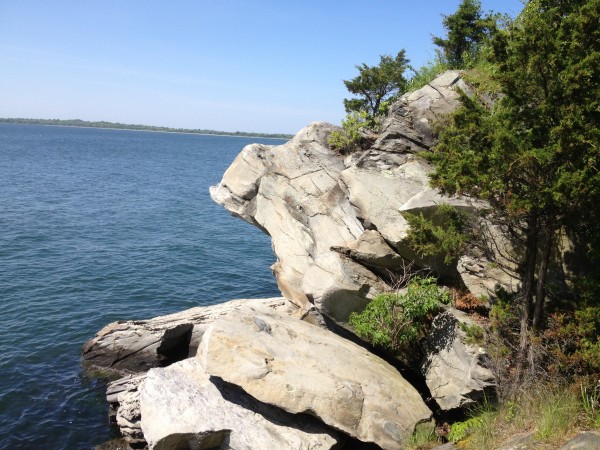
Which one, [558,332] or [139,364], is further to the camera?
[139,364]

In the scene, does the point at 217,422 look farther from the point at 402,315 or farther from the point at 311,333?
the point at 402,315

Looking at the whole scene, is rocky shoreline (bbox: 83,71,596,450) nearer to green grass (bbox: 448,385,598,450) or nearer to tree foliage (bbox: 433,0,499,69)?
green grass (bbox: 448,385,598,450)

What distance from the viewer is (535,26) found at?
1109cm

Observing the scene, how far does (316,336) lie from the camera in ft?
53.2

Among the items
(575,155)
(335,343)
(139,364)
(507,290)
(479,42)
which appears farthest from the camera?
(479,42)

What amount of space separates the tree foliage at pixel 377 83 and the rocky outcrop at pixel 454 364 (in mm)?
12901

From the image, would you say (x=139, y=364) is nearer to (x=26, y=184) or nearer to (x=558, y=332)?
(x=558, y=332)

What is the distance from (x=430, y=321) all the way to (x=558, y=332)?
15.4 feet

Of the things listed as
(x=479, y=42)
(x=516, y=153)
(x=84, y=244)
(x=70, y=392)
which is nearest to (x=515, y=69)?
(x=516, y=153)

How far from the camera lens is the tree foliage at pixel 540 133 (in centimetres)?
1068

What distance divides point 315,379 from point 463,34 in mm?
19152

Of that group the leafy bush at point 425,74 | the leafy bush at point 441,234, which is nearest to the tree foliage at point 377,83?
the leafy bush at point 425,74

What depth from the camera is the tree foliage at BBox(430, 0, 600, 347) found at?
1068 centimetres

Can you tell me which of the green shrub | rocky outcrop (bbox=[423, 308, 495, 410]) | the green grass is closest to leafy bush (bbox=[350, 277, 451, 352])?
rocky outcrop (bbox=[423, 308, 495, 410])
